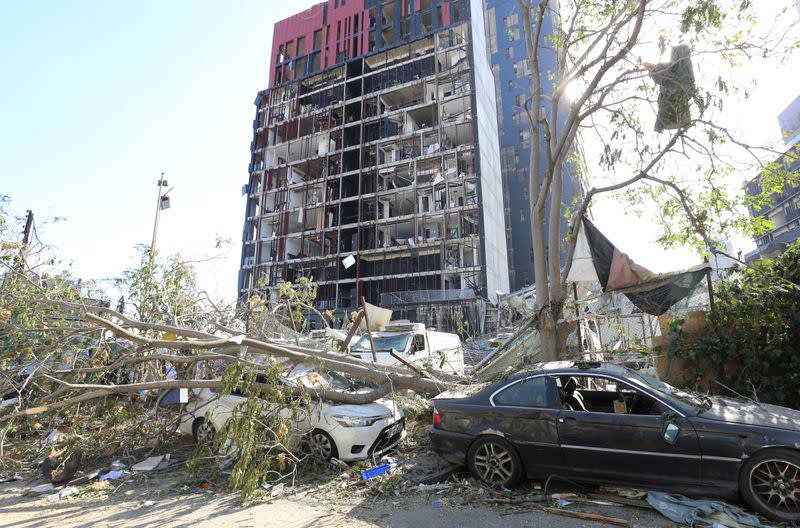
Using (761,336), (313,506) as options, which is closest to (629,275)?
(761,336)

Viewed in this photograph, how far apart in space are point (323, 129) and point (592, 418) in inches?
1816

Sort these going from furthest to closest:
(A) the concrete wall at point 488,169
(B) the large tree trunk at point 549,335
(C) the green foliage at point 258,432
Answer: (A) the concrete wall at point 488,169 → (B) the large tree trunk at point 549,335 → (C) the green foliage at point 258,432

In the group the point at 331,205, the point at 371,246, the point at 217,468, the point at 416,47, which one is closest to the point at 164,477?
the point at 217,468

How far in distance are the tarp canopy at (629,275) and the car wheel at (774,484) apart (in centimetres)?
453

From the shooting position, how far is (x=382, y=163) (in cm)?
4159

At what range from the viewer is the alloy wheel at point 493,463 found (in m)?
5.40

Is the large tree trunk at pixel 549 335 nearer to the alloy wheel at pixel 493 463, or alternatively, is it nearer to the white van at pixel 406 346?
the white van at pixel 406 346

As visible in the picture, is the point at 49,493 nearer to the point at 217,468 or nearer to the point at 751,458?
the point at 217,468

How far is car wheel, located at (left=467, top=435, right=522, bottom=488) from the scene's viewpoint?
5336mm

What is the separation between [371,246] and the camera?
3988 cm

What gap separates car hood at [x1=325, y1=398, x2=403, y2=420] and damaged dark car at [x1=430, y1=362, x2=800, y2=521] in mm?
1443

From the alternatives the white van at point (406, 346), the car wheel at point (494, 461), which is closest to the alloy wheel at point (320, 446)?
the car wheel at point (494, 461)

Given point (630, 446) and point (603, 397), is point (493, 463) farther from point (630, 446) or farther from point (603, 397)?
point (603, 397)

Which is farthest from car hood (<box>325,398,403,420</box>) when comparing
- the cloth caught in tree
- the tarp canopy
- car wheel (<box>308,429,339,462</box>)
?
the cloth caught in tree
